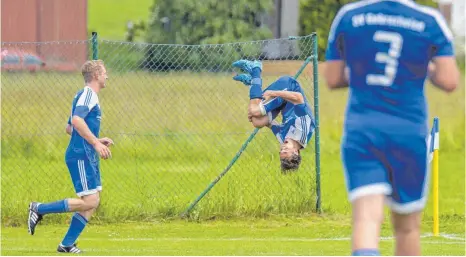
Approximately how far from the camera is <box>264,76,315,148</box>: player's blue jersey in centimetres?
1185

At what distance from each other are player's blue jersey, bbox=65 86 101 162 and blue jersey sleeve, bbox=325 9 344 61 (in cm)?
447

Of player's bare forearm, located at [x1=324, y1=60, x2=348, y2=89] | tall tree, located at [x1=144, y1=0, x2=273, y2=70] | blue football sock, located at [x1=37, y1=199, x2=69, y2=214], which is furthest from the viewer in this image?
tall tree, located at [x1=144, y1=0, x2=273, y2=70]

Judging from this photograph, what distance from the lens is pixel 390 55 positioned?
6.28m

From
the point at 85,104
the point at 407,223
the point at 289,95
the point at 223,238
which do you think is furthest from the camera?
the point at 223,238

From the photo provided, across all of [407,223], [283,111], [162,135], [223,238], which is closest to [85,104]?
[283,111]

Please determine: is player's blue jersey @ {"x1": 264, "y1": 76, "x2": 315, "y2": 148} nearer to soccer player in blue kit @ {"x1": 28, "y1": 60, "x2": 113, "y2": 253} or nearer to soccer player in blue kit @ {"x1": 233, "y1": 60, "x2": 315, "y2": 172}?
soccer player in blue kit @ {"x1": 233, "y1": 60, "x2": 315, "y2": 172}

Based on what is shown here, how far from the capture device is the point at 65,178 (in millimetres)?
15461

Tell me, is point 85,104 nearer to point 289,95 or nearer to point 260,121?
point 260,121

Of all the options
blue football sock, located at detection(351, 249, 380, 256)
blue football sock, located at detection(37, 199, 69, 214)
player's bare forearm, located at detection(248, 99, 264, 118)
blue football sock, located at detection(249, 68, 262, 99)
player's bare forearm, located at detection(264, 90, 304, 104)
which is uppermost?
blue football sock, located at detection(249, 68, 262, 99)

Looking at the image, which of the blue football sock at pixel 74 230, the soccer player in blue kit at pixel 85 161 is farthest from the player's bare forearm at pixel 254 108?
the blue football sock at pixel 74 230

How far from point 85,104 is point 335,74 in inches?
178

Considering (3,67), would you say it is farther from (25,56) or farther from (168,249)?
(168,249)

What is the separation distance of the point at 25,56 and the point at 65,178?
196 cm

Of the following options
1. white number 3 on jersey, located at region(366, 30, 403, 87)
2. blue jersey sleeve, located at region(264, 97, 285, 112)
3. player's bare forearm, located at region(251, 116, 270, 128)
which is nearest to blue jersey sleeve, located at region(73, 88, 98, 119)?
player's bare forearm, located at region(251, 116, 270, 128)
